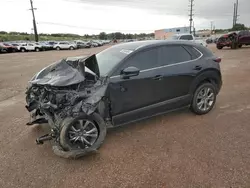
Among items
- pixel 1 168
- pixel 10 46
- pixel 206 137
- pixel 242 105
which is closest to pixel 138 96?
pixel 206 137

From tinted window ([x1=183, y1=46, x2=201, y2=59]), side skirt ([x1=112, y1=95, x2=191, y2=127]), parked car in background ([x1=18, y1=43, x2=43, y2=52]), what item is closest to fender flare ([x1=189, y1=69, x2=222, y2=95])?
side skirt ([x1=112, y1=95, x2=191, y2=127])

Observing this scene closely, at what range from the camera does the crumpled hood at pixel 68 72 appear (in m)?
3.42

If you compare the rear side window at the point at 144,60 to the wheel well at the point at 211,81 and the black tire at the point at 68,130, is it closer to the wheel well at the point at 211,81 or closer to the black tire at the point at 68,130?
the black tire at the point at 68,130

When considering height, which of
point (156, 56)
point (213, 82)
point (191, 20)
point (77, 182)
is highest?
point (191, 20)

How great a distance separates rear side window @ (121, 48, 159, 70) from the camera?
3975 millimetres

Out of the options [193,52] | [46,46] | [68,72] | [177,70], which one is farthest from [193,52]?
[46,46]

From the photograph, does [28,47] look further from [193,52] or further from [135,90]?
[135,90]

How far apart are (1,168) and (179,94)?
3.38m

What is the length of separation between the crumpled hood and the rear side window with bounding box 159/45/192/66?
135cm

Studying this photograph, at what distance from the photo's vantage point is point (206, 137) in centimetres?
389

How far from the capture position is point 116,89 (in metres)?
3.72

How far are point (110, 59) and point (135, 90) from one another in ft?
2.77

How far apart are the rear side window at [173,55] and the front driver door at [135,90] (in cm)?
17

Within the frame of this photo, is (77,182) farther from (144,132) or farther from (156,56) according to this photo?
(156,56)
